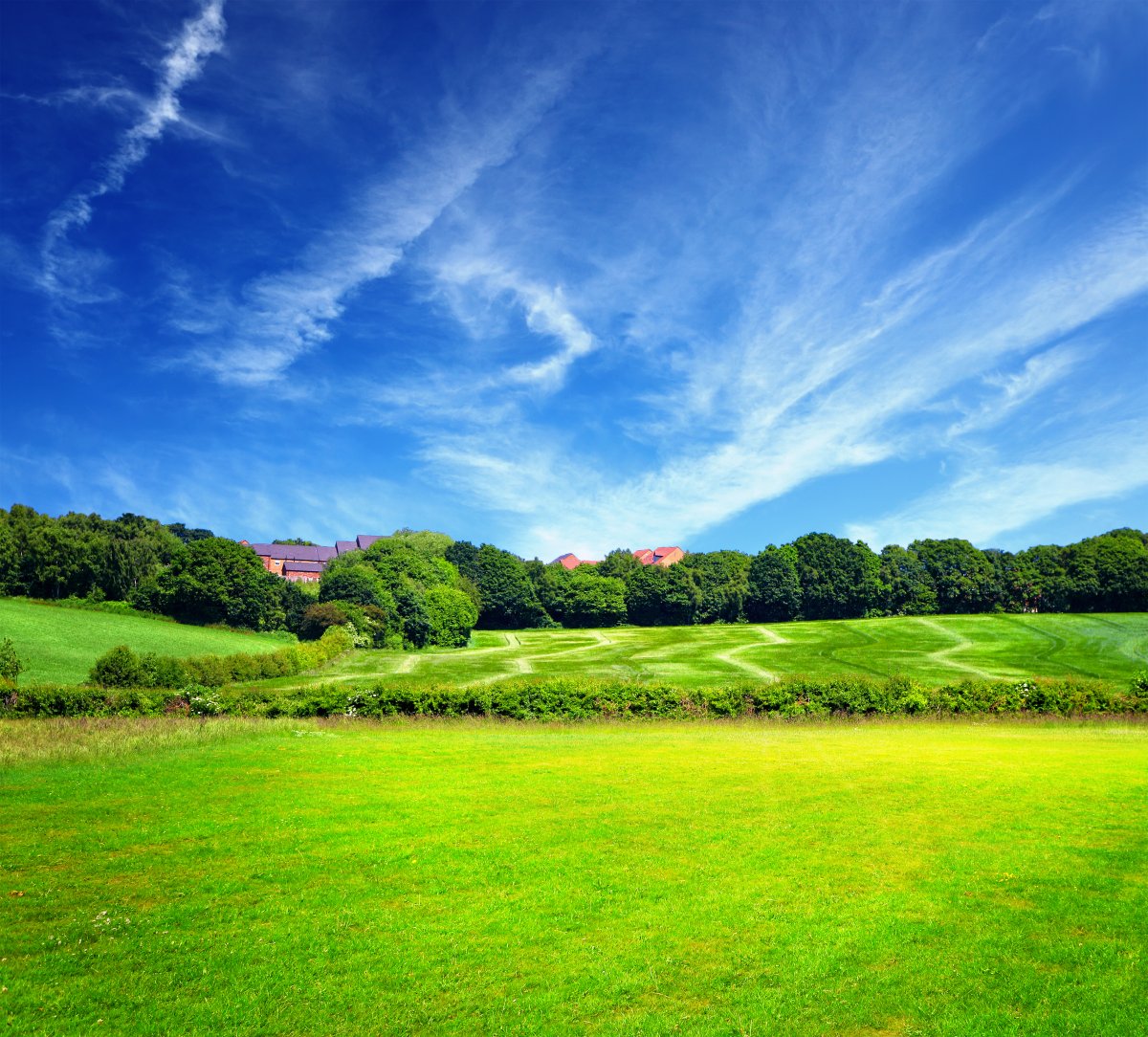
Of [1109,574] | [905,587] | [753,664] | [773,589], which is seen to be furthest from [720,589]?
[753,664]

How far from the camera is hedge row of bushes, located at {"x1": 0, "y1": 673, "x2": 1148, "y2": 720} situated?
34.4 meters

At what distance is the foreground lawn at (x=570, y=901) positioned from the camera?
341 inches

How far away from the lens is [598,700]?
3897 centimetres

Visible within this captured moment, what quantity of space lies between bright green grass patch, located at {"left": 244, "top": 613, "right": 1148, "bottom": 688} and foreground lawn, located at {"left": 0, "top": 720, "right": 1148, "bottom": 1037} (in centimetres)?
3574

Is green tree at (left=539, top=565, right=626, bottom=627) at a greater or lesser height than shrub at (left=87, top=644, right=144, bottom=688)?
greater

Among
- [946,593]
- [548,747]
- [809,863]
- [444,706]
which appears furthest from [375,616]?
[946,593]

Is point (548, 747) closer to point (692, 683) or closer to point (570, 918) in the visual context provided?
point (570, 918)

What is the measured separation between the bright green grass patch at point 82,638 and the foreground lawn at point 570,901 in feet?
127

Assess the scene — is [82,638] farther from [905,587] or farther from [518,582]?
[905,587]

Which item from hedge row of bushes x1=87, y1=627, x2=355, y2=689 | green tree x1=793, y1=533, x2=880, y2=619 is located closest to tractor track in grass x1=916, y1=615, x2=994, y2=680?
green tree x1=793, y1=533, x2=880, y2=619

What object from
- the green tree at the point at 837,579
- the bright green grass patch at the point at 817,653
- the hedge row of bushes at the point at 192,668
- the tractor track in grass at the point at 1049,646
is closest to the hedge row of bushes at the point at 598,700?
the hedge row of bushes at the point at 192,668

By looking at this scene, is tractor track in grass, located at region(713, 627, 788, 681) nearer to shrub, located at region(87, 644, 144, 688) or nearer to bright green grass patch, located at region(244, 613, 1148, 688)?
bright green grass patch, located at region(244, 613, 1148, 688)

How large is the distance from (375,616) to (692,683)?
4620 centimetres

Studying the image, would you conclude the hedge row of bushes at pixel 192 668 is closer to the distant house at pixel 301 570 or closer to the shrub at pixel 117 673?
the shrub at pixel 117 673
